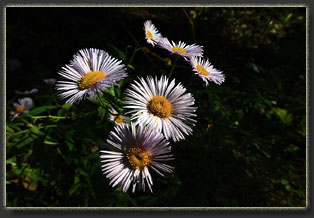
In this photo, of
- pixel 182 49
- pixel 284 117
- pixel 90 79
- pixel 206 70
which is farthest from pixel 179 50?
pixel 284 117

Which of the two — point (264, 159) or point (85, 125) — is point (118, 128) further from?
point (264, 159)

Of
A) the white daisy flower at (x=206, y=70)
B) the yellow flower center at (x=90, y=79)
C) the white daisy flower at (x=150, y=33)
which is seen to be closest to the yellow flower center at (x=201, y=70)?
the white daisy flower at (x=206, y=70)

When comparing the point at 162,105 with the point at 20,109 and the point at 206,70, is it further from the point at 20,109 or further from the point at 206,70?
the point at 20,109

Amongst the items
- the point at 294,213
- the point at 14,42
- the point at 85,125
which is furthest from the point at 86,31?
the point at 294,213

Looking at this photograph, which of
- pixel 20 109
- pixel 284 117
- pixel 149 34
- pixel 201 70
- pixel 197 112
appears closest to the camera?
pixel 201 70

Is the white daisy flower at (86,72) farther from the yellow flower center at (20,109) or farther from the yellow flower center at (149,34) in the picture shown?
the yellow flower center at (20,109)

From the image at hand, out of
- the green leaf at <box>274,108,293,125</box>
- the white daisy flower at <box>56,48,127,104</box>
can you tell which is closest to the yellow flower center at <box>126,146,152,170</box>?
the white daisy flower at <box>56,48,127,104</box>
